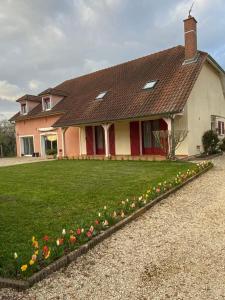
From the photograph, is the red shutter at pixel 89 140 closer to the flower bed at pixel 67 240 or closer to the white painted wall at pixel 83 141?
the white painted wall at pixel 83 141

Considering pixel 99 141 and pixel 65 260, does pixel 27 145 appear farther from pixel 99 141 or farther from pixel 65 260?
pixel 65 260

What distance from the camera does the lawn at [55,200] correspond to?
4.85 metres

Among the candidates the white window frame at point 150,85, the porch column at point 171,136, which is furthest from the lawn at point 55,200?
the white window frame at point 150,85

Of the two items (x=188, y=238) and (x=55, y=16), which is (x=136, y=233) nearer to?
(x=188, y=238)

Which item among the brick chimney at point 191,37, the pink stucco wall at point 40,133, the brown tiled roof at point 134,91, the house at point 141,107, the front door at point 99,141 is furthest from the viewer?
the pink stucco wall at point 40,133

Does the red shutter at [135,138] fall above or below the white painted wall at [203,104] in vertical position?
below

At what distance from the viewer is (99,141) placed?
20375 mm

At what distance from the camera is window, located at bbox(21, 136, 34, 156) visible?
26453mm

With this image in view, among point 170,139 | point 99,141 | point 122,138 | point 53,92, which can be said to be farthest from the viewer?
point 53,92

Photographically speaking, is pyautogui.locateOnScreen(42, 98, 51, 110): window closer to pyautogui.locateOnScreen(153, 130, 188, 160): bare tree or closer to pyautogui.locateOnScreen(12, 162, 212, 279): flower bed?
pyautogui.locateOnScreen(153, 130, 188, 160): bare tree

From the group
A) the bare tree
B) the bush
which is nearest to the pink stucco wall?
the bare tree

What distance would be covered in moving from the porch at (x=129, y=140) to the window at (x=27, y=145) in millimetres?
8067

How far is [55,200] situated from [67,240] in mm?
2805

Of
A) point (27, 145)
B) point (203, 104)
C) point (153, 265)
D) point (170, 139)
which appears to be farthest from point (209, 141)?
point (27, 145)
